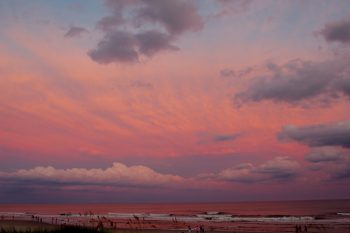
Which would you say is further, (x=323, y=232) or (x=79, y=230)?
(x=323, y=232)

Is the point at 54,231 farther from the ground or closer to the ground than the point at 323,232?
farther from the ground

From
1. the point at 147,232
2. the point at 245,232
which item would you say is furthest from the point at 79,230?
the point at 245,232

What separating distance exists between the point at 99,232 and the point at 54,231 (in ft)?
6.94

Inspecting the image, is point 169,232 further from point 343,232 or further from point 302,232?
point 343,232

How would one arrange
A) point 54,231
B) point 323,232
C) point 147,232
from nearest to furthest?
point 54,231 → point 147,232 → point 323,232

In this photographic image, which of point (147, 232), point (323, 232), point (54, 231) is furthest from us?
point (323, 232)

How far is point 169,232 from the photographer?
67125mm

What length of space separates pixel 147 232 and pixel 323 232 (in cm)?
2840

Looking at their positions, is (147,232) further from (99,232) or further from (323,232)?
(99,232)

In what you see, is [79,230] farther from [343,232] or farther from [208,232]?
[343,232]

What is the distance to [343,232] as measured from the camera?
67.3 m

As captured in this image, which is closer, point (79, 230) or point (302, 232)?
point (79, 230)

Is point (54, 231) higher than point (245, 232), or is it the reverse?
point (54, 231)

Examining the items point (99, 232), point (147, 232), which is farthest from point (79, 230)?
point (147, 232)
